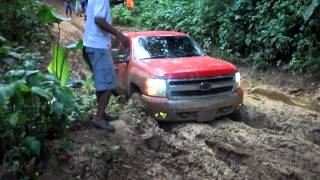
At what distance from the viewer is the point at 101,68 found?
5934mm

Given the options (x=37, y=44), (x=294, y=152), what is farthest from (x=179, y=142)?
(x=37, y=44)

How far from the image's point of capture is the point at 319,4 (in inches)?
474

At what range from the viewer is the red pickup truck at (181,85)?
→ 7285 mm

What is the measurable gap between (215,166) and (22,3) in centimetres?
807

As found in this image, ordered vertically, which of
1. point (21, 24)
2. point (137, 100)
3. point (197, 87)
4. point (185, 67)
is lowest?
point (137, 100)

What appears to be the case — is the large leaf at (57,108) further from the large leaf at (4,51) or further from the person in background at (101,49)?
the person in background at (101,49)

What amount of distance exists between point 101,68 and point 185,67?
1.95 metres

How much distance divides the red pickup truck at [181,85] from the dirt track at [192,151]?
19 cm

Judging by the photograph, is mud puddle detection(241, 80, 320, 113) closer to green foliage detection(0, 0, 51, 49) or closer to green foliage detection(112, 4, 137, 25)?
green foliage detection(0, 0, 51, 49)

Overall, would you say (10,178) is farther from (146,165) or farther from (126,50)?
(126,50)

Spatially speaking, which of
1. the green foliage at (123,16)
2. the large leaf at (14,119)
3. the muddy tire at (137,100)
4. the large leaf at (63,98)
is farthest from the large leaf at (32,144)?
the green foliage at (123,16)

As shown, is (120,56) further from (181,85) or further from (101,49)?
(101,49)

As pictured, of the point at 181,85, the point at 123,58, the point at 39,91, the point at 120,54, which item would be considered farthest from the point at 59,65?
the point at 120,54

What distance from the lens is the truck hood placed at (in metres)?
7.34
